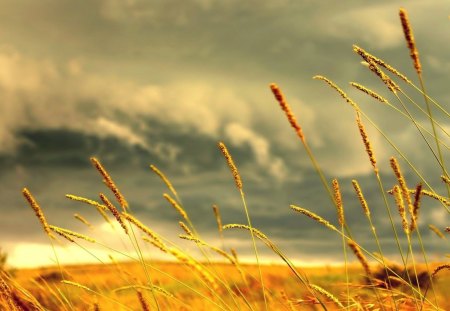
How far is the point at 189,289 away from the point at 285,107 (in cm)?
512

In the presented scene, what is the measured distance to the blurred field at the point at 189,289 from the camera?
103 inches

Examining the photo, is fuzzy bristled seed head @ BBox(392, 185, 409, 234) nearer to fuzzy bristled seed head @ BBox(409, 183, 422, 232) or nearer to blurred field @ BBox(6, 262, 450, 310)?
fuzzy bristled seed head @ BBox(409, 183, 422, 232)

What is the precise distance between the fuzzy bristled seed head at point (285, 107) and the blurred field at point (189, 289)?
0.76 meters

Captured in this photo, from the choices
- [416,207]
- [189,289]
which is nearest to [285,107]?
[416,207]

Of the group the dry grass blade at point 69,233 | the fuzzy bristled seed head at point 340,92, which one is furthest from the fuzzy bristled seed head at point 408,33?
the dry grass blade at point 69,233

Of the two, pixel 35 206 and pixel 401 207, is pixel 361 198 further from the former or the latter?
pixel 35 206

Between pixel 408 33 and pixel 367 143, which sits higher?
pixel 408 33

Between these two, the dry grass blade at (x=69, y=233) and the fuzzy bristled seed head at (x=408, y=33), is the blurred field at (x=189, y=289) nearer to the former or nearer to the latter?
the dry grass blade at (x=69, y=233)

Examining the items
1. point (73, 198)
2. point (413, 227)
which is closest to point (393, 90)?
point (413, 227)

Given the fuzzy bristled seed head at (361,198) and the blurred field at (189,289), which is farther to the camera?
the blurred field at (189,289)

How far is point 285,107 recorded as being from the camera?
1.36 meters

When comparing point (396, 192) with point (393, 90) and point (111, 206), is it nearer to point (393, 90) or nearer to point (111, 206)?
point (393, 90)

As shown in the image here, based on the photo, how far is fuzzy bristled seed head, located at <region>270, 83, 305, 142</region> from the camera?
135cm

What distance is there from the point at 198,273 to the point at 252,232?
0.31 metres
